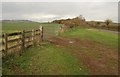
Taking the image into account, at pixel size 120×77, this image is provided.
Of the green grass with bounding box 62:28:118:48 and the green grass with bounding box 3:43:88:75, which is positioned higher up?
the green grass with bounding box 62:28:118:48

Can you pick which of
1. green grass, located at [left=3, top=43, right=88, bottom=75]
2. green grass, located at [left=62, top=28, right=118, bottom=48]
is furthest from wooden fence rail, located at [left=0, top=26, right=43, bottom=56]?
green grass, located at [left=62, top=28, right=118, bottom=48]

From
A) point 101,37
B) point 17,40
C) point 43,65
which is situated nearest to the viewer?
point 43,65

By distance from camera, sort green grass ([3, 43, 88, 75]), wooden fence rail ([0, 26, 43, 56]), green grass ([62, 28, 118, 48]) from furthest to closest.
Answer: green grass ([62, 28, 118, 48])
wooden fence rail ([0, 26, 43, 56])
green grass ([3, 43, 88, 75])

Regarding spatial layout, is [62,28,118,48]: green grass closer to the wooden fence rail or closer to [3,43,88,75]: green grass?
the wooden fence rail

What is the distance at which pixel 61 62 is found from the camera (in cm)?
1367

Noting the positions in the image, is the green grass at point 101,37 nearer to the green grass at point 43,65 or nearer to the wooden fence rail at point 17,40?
the wooden fence rail at point 17,40

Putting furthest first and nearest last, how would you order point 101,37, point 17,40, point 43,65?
point 101,37 → point 17,40 → point 43,65

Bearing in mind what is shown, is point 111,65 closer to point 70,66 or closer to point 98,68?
point 98,68

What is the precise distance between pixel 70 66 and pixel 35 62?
186cm

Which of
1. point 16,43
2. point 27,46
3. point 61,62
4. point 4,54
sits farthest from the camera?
point 27,46

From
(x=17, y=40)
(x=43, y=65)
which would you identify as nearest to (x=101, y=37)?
(x=17, y=40)

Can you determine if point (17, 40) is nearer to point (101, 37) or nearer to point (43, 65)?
point (43, 65)

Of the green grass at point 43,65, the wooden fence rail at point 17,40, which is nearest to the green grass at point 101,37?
the wooden fence rail at point 17,40

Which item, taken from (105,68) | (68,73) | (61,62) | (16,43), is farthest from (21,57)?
(105,68)
